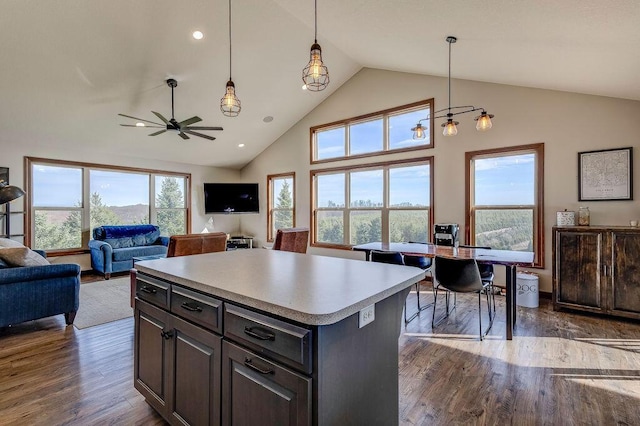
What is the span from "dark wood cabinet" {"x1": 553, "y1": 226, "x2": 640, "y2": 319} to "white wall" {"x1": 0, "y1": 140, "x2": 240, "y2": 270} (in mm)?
7502

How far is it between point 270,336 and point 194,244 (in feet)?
10.2

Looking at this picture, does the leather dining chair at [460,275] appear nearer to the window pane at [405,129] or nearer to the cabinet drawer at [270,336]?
the cabinet drawer at [270,336]

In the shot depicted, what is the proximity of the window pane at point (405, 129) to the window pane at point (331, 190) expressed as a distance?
138 cm

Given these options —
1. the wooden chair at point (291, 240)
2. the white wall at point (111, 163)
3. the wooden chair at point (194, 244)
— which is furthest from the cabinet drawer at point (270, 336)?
the white wall at point (111, 163)

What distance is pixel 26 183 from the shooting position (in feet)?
18.5

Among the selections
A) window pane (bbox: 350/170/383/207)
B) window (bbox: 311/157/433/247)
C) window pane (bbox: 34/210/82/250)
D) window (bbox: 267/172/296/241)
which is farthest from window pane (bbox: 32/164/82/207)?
window pane (bbox: 350/170/383/207)

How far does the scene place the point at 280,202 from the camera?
7957 millimetres

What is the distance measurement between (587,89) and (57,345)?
255 inches

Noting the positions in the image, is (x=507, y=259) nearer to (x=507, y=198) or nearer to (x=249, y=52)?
(x=507, y=198)

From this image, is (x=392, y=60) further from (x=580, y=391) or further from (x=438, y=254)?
(x=580, y=391)

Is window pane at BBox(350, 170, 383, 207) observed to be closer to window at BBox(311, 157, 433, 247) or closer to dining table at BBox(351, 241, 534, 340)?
window at BBox(311, 157, 433, 247)

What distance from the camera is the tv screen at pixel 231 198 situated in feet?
26.1

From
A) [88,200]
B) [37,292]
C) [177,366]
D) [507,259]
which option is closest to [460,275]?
[507,259]

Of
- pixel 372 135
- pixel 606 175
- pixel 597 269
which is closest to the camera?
pixel 597 269
